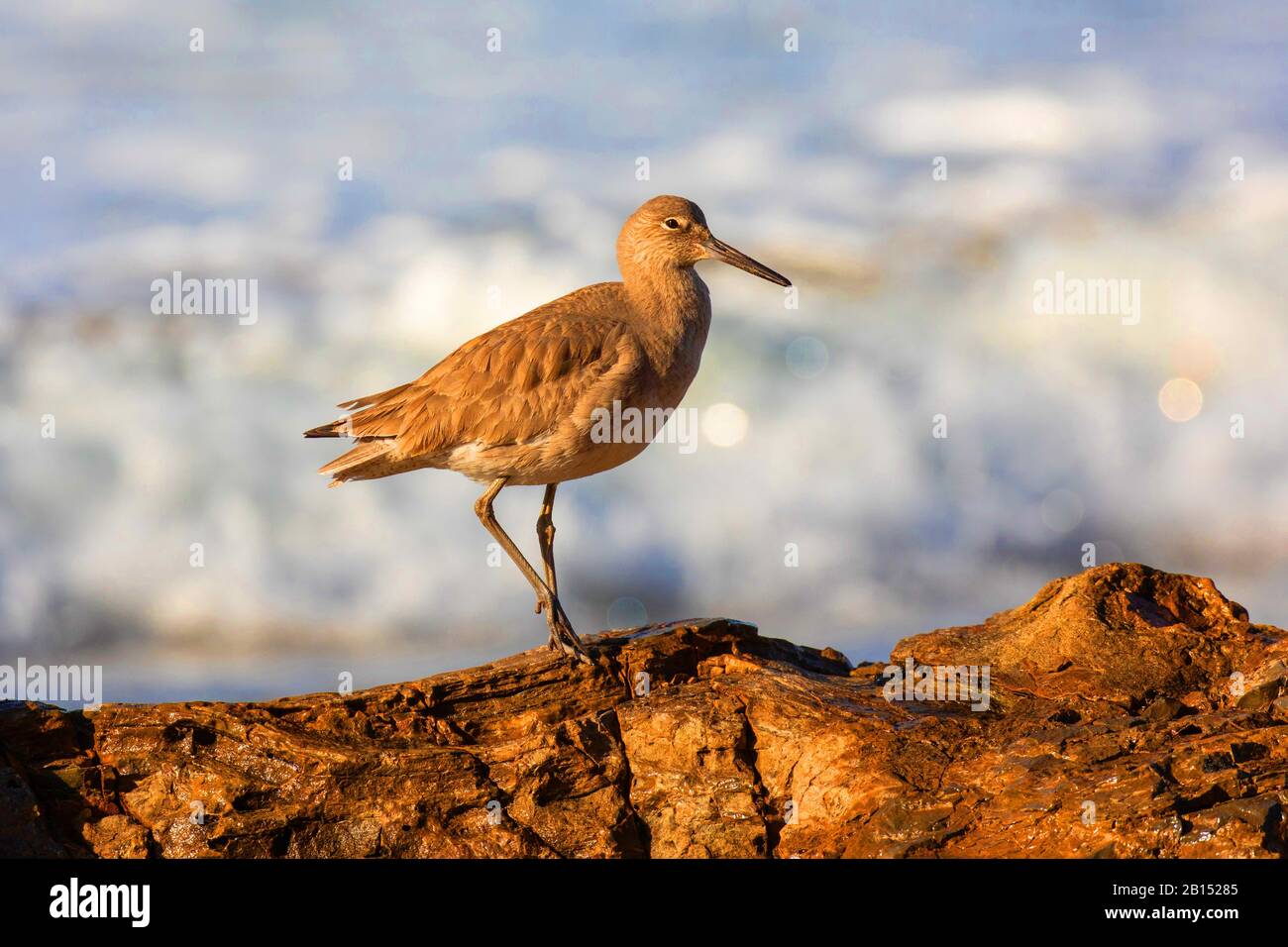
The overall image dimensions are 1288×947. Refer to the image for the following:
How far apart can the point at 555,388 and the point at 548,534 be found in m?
1.56

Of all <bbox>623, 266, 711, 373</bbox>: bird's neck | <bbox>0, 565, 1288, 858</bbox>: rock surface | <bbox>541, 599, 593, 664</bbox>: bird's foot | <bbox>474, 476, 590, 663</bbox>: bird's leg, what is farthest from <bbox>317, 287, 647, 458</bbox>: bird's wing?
<bbox>0, 565, 1288, 858</bbox>: rock surface

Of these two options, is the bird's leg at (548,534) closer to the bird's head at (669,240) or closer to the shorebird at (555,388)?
the shorebird at (555,388)

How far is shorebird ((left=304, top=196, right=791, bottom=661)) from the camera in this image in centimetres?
1168

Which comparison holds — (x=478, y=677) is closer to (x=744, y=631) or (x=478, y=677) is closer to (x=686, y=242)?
(x=744, y=631)

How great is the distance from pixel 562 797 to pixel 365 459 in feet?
12.8

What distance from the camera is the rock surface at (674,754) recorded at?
911 centimetres

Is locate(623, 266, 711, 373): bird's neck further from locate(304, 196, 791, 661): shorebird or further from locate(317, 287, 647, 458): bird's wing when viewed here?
locate(317, 287, 647, 458): bird's wing

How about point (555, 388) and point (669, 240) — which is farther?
point (669, 240)

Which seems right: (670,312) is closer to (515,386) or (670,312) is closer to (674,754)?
(515,386)

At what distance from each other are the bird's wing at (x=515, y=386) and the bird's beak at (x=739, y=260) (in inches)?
54.3

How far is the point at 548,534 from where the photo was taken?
12492 millimetres

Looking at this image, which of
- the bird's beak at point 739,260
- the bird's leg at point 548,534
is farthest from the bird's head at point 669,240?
the bird's leg at point 548,534

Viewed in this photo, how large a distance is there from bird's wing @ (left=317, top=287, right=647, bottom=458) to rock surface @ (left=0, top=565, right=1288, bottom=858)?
2.20m

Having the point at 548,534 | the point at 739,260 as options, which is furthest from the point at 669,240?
the point at 548,534
